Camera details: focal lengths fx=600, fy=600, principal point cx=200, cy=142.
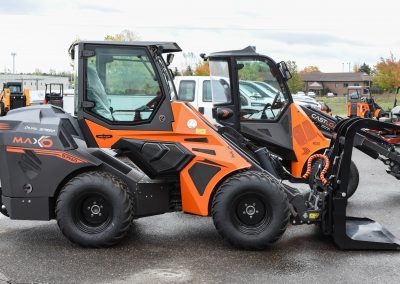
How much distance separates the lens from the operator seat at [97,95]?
6.84 meters

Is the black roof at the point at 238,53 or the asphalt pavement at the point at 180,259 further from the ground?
the black roof at the point at 238,53

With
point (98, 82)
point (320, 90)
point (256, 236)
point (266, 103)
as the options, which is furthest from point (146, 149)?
point (320, 90)

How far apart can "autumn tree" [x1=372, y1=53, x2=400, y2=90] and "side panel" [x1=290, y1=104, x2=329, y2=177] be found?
2033 inches

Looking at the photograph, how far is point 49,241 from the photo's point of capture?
6.97 metres

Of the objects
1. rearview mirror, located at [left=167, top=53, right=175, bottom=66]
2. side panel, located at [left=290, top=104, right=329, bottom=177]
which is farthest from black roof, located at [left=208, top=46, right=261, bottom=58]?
rearview mirror, located at [left=167, top=53, right=175, bottom=66]

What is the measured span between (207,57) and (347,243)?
15.6 ft

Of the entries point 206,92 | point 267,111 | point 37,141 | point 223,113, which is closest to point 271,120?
point 267,111

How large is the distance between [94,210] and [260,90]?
430 cm

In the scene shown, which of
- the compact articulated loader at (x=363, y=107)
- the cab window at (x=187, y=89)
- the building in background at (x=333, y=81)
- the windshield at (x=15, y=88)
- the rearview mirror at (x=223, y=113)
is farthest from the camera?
the building in background at (x=333, y=81)

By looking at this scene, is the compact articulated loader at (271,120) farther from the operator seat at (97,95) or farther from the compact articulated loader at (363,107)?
the compact articulated loader at (363,107)

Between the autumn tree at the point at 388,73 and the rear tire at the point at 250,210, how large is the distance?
55.1 metres

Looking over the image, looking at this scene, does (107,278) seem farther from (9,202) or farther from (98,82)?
(98,82)

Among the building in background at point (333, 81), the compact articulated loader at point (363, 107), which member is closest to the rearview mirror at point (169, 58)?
the compact articulated loader at point (363, 107)

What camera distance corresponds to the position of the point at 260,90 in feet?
32.6
